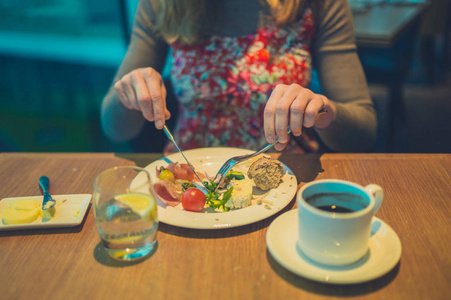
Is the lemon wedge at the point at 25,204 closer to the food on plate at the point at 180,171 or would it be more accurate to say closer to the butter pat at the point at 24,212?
the butter pat at the point at 24,212

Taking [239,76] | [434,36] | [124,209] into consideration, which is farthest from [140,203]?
[434,36]

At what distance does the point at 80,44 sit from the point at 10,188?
7.47 feet

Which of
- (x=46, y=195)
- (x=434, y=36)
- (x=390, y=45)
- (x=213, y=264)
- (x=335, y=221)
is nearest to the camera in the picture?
(x=335, y=221)

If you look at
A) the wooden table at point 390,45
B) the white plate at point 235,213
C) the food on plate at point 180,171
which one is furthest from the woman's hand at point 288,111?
the wooden table at point 390,45

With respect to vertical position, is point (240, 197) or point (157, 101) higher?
point (157, 101)

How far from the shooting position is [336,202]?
0.69 m

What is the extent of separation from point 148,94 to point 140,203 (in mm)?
442

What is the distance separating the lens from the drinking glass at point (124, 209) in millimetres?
710

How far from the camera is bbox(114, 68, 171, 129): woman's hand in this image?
1074 mm

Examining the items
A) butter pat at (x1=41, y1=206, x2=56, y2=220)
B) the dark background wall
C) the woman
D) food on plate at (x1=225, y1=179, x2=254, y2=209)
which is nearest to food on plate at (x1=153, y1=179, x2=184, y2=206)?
food on plate at (x1=225, y1=179, x2=254, y2=209)

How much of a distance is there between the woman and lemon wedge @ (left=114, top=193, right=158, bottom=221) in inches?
27.3

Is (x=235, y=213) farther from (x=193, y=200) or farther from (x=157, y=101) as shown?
(x=157, y=101)

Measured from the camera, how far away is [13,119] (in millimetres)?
3141

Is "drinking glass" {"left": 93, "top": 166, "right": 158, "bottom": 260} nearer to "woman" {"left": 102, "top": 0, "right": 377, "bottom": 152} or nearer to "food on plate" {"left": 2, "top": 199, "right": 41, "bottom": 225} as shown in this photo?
"food on plate" {"left": 2, "top": 199, "right": 41, "bottom": 225}
